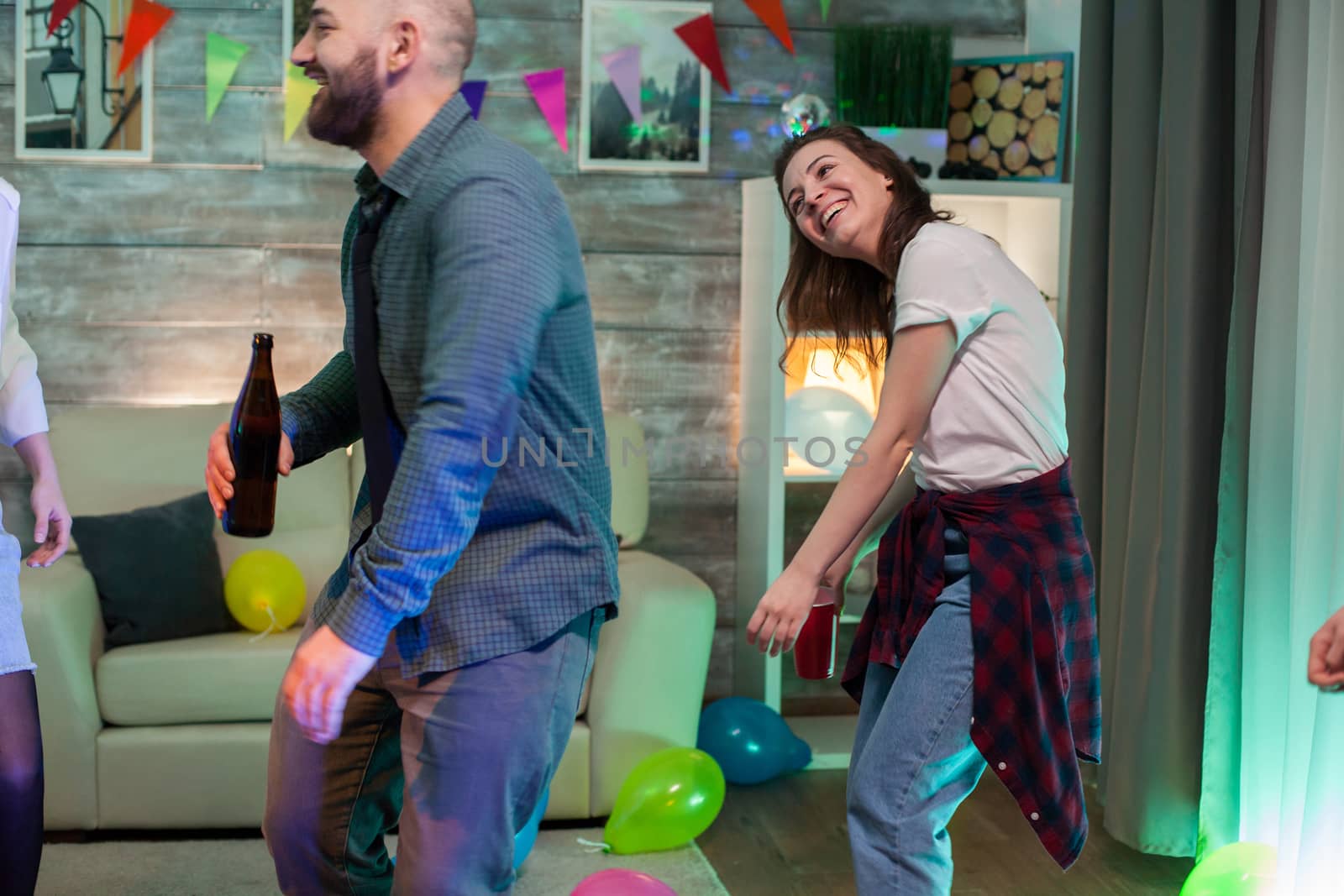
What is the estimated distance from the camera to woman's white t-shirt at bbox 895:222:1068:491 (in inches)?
63.9

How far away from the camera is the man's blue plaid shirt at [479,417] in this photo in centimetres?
113

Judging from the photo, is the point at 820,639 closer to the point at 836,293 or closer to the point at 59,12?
the point at 836,293

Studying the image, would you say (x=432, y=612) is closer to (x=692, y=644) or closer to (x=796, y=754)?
(x=692, y=644)

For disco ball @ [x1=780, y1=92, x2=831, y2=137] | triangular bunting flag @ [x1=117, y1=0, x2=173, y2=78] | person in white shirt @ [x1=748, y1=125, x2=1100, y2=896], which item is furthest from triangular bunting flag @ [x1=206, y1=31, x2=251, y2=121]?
person in white shirt @ [x1=748, y1=125, x2=1100, y2=896]

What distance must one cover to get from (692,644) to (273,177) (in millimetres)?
1718

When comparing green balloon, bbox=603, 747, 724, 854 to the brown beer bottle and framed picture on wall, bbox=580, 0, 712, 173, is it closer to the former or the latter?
the brown beer bottle

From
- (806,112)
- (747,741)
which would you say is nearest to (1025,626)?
(747,741)

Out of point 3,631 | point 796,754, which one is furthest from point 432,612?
point 796,754

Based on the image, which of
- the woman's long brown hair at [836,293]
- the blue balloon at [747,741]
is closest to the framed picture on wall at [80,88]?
the blue balloon at [747,741]

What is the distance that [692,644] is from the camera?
9.28ft

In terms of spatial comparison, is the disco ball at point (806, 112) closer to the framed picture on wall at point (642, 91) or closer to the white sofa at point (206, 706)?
the framed picture on wall at point (642, 91)

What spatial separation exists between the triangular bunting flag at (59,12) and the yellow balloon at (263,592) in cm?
152

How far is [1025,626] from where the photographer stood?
63.5 inches
